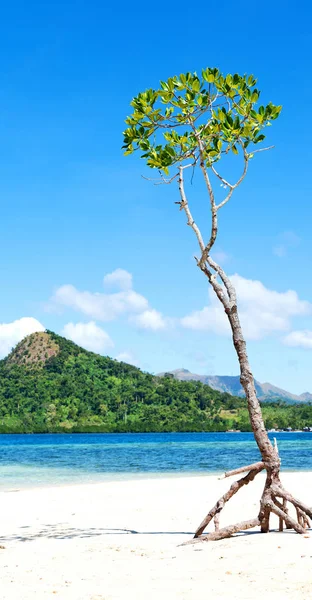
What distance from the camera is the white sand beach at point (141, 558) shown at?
23.9 ft

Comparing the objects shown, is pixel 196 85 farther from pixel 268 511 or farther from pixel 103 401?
pixel 103 401

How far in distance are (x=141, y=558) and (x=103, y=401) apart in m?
130

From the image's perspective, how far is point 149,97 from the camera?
1116 centimetres

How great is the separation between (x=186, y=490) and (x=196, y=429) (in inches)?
4316

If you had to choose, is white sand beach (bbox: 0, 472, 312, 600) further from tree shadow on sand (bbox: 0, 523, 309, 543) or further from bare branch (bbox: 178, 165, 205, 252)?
bare branch (bbox: 178, 165, 205, 252)

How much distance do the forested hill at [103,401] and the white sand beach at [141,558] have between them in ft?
357

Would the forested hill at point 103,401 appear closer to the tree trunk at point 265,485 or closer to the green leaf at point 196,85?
the tree trunk at point 265,485

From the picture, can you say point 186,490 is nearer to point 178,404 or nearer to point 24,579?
point 24,579

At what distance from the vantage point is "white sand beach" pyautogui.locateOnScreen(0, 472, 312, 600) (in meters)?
7.28

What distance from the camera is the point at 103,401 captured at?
137875 mm

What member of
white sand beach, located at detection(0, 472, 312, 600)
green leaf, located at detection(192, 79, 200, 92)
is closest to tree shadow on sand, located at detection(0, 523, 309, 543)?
white sand beach, located at detection(0, 472, 312, 600)

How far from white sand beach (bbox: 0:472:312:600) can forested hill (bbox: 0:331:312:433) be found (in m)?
109

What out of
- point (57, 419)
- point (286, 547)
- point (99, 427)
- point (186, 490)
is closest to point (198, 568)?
point (286, 547)

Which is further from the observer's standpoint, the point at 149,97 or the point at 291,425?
the point at 291,425
